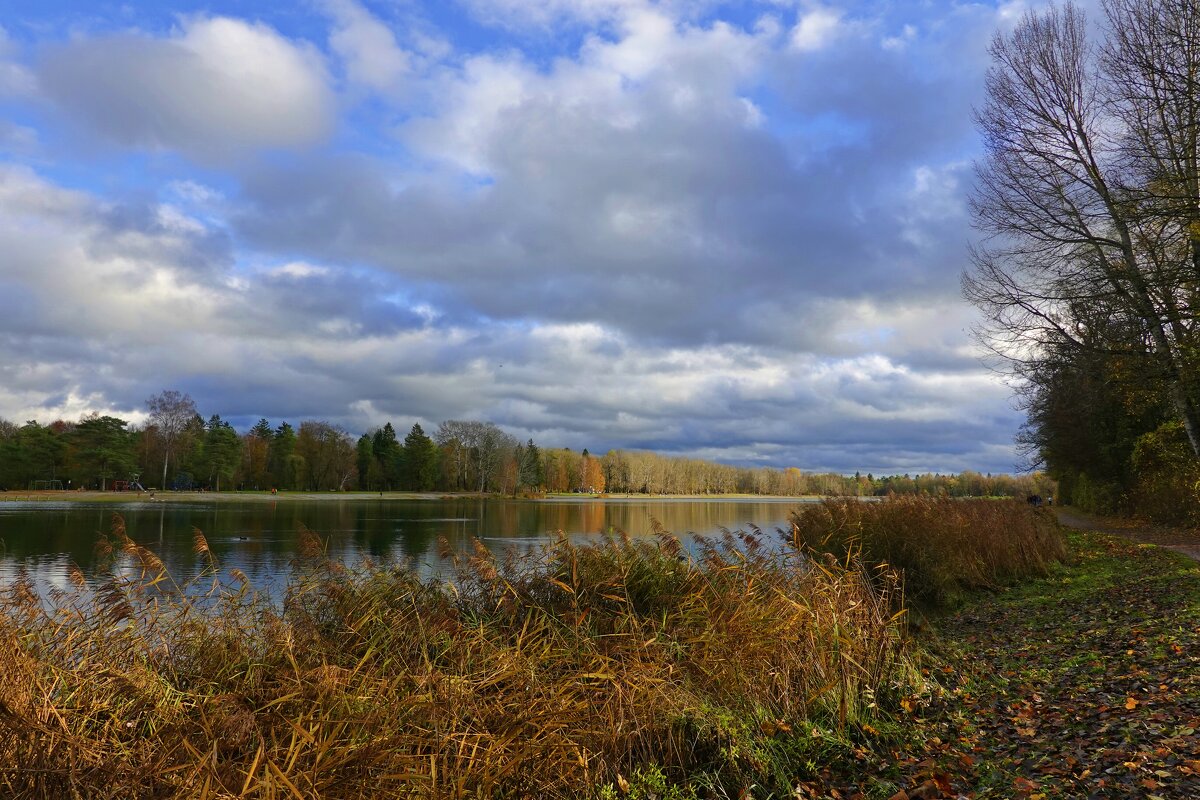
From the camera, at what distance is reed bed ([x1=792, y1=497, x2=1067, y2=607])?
1563 cm

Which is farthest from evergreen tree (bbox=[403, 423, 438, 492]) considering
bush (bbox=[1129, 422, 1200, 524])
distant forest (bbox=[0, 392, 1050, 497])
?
bush (bbox=[1129, 422, 1200, 524])

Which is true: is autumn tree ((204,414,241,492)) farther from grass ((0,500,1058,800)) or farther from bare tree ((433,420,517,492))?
grass ((0,500,1058,800))

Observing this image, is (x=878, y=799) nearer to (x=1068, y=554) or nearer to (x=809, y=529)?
(x=809, y=529)

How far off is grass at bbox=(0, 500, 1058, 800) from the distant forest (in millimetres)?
66820

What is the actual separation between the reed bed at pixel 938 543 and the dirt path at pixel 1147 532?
110 inches

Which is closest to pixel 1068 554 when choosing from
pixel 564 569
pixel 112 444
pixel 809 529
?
pixel 809 529

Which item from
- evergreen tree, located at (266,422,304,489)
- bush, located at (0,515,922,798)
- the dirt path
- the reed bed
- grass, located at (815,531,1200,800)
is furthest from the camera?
evergreen tree, located at (266,422,304,489)

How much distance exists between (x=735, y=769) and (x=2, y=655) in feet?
16.8

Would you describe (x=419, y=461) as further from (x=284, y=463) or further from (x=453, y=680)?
(x=453, y=680)

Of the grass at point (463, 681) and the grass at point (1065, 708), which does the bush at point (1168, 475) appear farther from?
the grass at point (463, 681)

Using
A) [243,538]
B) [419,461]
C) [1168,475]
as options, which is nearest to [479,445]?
[419,461]

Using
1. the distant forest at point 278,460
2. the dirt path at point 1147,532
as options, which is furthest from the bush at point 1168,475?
the distant forest at point 278,460

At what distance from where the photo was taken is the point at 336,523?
45.9 m

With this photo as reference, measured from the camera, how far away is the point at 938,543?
1634cm
